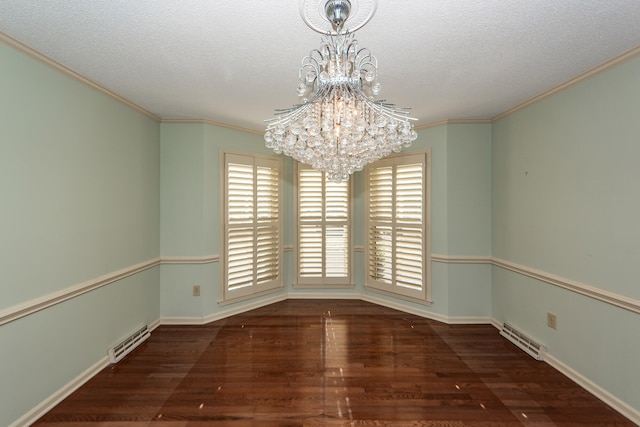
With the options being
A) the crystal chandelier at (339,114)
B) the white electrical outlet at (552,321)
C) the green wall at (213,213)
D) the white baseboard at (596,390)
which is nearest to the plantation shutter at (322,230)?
the green wall at (213,213)

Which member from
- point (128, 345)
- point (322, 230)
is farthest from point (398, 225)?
point (128, 345)

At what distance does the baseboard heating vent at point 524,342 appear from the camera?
111 inches

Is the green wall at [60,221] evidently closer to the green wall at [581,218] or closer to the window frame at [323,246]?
the window frame at [323,246]

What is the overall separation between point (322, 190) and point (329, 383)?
2.63m

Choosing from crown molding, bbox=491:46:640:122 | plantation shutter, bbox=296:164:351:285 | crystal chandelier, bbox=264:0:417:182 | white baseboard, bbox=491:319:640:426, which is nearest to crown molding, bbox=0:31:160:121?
crystal chandelier, bbox=264:0:417:182

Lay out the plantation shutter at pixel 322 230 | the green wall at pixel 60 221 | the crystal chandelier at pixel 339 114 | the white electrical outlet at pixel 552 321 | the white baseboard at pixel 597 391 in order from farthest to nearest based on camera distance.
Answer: the plantation shutter at pixel 322 230 → the white electrical outlet at pixel 552 321 → the white baseboard at pixel 597 391 → the green wall at pixel 60 221 → the crystal chandelier at pixel 339 114

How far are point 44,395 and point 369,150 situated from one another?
8.85 feet

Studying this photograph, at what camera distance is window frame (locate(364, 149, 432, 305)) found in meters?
3.84

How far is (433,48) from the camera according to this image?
2082mm

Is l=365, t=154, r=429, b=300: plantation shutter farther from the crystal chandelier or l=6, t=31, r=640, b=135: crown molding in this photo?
the crystal chandelier

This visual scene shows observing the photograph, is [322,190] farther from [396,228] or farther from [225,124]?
[225,124]

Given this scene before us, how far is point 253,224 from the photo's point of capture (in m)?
4.11

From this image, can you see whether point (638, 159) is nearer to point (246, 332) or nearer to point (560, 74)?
point (560, 74)

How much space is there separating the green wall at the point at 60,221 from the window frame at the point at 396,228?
2784mm
